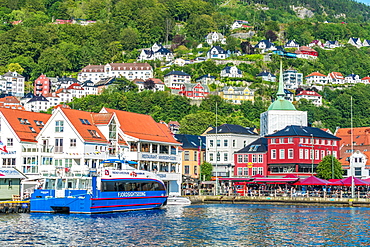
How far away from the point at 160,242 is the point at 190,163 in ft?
201

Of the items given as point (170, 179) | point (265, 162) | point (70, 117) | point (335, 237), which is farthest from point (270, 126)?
point (335, 237)

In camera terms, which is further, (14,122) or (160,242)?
(14,122)

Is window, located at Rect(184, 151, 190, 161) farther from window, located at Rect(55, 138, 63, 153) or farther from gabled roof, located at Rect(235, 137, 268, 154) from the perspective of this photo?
window, located at Rect(55, 138, 63, 153)

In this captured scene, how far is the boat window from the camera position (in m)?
62.6

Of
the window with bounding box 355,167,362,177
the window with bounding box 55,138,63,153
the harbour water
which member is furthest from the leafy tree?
the harbour water

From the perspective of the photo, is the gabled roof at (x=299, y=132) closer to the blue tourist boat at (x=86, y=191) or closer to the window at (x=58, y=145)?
the window at (x=58, y=145)

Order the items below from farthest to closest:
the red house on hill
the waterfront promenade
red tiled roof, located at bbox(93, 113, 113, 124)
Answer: the red house on hill
the waterfront promenade
red tiled roof, located at bbox(93, 113, 113, 124)

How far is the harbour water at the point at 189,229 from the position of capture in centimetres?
4569

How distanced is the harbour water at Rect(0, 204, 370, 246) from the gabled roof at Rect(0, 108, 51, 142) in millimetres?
16659

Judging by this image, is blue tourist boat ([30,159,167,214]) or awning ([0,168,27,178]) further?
awning ([0,168,27,178])

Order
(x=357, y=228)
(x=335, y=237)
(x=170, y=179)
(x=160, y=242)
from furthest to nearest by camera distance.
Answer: (x=170, y=179), (x=357, y=228), (x=335, y=237), (x=160, y=242)

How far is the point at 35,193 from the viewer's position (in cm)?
6325

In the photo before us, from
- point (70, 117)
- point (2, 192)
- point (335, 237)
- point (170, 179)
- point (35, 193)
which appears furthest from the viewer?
point (170, 179)

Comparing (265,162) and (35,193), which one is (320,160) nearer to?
(265,162)
